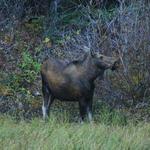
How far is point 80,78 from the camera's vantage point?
1039 cm

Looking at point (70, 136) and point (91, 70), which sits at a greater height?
point (91, 70)

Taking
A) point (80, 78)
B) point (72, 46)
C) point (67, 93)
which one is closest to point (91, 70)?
point (80, 78)

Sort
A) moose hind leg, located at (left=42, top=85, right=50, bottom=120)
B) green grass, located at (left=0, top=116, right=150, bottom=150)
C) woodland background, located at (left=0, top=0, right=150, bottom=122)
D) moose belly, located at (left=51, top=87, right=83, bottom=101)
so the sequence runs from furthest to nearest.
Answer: woodland background, located at (left=0, top=0, right=150, bottom=122), moose hind leg, located at (left=42, top=85, right=50, bottom=120), moose belly, located at (left=51, top=87, right=83, bottom=101), green grass, located at (left=0, top=116, right=150, bottom=150)

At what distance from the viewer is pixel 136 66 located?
11.3 meters

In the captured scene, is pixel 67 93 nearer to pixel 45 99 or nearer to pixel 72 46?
pixel 45 99

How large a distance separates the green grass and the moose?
854 mm

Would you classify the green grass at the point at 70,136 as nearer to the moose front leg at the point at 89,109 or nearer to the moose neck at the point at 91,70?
the moose front leg at the point at 89,109

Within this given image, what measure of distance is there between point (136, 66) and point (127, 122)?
4.83ft

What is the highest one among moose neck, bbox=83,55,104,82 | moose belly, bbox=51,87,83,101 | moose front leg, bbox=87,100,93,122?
moose neck, bbox=83,55,104,82

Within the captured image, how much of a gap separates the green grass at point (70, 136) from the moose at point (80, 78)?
85cm

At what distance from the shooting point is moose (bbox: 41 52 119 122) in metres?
10.3

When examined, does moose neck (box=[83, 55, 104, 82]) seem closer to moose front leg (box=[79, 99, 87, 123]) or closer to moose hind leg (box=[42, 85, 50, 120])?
moose front leg (box=[79, 99, 87, 123])

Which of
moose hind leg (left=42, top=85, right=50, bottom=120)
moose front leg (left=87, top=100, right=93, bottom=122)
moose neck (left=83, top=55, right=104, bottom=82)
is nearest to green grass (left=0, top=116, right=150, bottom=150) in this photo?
moose front leg (left=87, top=100, right=93, bottom=122)

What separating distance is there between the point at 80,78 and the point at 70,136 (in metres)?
2.19
